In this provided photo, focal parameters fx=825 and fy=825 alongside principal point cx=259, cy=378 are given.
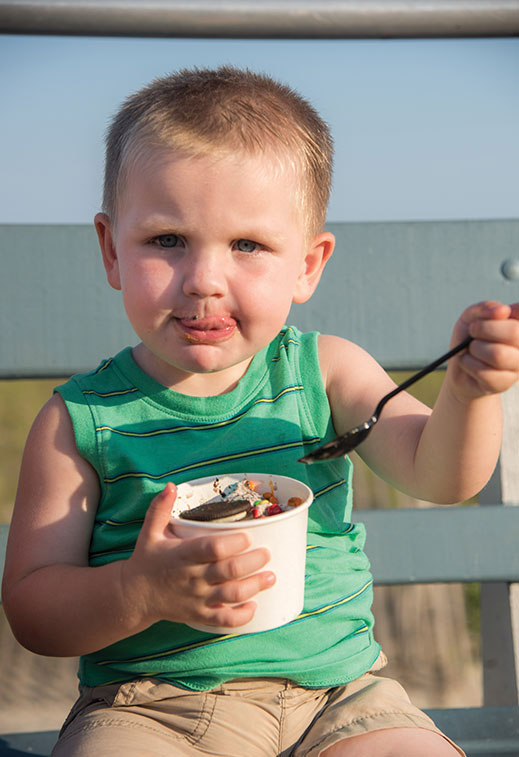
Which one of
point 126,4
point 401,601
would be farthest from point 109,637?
point 401,601

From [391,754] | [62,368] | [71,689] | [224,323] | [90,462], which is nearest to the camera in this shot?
[391,754]

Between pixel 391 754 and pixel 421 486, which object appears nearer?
pixel 391 754

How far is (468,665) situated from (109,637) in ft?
7.68

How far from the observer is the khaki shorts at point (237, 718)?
4.31 ft

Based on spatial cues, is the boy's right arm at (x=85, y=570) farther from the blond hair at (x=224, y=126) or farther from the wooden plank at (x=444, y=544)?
the wooden plank at (x=444, y=544)

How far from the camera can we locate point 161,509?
117 centimetres

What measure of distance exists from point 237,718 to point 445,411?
606mm

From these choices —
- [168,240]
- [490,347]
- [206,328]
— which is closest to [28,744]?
[206,328]

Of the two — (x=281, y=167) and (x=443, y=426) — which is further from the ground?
(x=281, y=167)

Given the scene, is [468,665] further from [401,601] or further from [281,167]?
[281,167]

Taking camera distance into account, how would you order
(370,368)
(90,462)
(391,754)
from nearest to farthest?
1. (391,754)
2. (90,462)
3. (370,368)

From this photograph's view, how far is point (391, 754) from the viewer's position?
1271 millimetres

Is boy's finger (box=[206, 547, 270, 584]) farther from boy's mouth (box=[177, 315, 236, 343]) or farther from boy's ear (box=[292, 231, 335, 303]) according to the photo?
boy's ear (box=[292, 231, 335, 303])

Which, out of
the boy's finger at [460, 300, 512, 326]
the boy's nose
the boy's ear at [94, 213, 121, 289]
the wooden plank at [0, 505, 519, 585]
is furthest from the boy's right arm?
the wooden plank at [0, 505, 519, 585]
